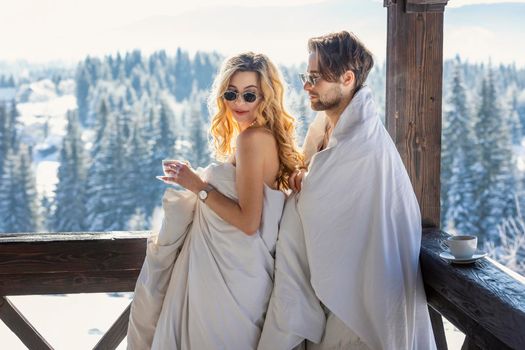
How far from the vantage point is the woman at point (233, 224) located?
2703 mm

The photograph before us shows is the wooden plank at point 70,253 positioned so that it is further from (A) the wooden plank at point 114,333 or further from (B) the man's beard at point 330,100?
(B) the man's beard at point 330,100

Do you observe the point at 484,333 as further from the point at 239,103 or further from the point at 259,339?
the point at 239,103

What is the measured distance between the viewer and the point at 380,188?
260 centimetres

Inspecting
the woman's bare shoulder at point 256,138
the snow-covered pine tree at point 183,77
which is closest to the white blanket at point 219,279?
the woman's bare shoulder at point 256,138

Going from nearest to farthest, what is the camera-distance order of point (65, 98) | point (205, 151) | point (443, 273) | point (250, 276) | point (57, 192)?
point (443, 273) < point (250, 276) < point (205, 151) < point (65, 98) < point (57, 192)

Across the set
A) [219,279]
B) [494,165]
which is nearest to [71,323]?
[219,279]

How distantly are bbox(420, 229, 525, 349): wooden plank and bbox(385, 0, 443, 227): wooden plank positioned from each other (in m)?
0.39

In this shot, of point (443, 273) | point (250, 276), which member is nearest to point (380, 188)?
point (443, 273)

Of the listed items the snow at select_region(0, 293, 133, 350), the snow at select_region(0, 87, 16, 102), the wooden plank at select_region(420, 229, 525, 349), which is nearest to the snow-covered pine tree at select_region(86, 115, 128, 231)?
the snow at select_region(0, 87, 16, 102)

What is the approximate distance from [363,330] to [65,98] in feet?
42.7

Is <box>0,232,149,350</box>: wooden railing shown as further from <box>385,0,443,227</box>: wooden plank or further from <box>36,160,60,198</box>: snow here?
<box>36,160,60,198</box>: snow

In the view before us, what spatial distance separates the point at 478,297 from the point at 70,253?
5.38 ft

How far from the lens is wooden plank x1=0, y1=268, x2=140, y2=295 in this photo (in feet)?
10.5

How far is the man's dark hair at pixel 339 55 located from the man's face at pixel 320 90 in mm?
17
